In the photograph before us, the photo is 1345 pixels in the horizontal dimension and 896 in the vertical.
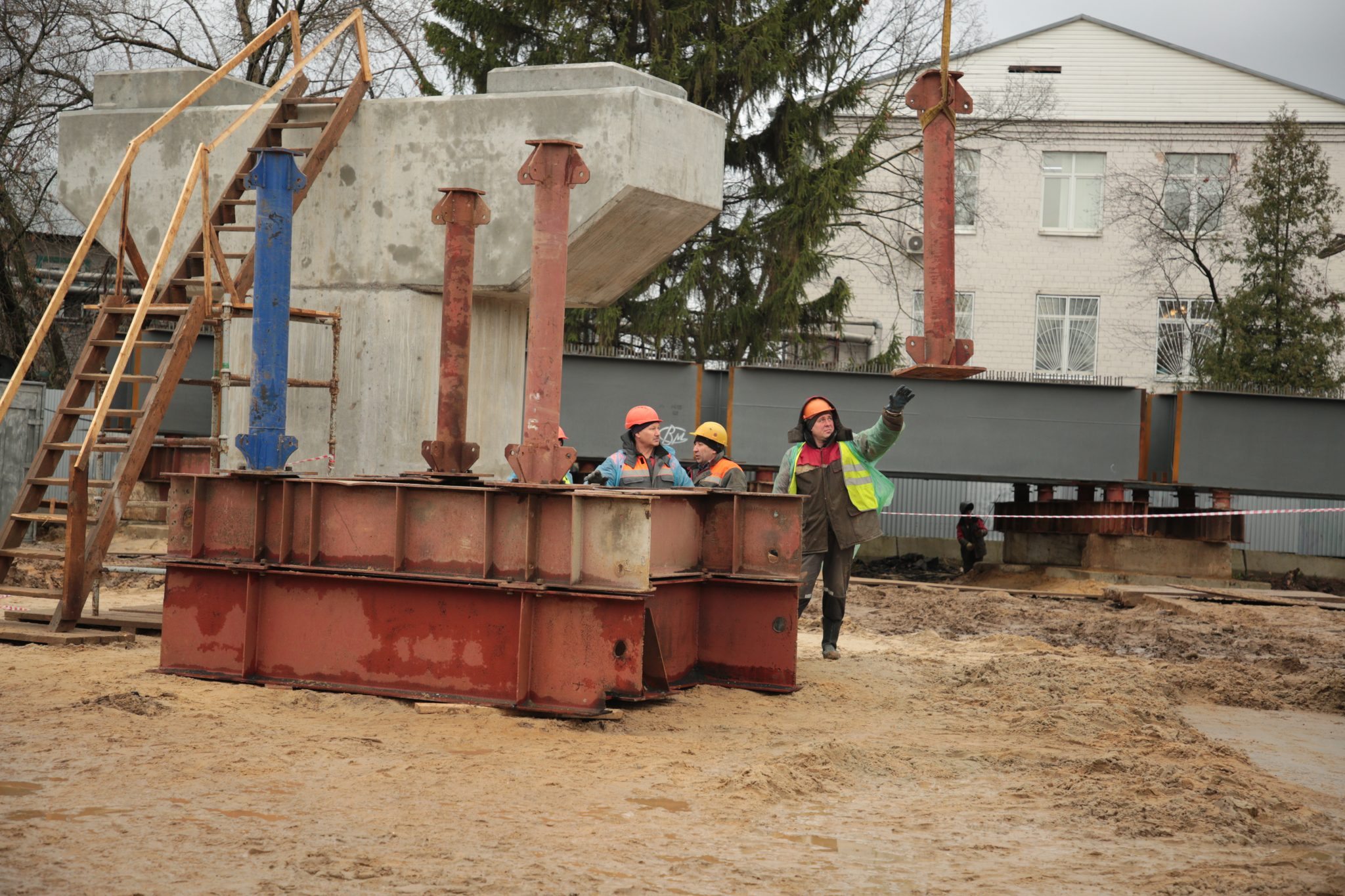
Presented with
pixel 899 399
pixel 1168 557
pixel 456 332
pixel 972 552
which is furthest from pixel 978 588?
pixel 456 332

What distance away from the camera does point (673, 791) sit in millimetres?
5539

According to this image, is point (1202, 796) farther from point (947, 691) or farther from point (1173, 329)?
point (1173, 329)

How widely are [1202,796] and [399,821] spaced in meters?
3.45

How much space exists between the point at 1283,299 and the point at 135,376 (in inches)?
875

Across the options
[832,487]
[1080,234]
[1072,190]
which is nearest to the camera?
[832,487]

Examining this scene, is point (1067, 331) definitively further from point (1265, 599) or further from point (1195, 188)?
point (1265, 599)

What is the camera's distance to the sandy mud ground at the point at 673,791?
4312mm

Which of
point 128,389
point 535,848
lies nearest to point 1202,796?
point 535,848

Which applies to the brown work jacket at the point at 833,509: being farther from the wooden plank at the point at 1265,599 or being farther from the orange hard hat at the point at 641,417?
the wooden plank at the point at 1265,599

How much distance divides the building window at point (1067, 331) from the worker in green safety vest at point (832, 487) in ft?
81.8

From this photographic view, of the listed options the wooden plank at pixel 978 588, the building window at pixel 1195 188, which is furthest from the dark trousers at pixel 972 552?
the building window at pixel 1195 188

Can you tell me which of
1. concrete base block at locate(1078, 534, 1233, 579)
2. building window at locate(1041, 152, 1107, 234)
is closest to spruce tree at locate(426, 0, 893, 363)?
concrete base block at locate(1078, 534, 1233, 579)

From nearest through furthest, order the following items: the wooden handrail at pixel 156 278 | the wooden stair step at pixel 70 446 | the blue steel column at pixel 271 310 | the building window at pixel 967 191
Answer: the blue steel column at pixel 271 310
the wooden handrail at pixel 156 278
the wooden stair step at pixel 70 446
the building window at pixel 967 191

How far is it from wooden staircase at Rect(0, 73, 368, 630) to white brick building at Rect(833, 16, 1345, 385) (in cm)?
2280
